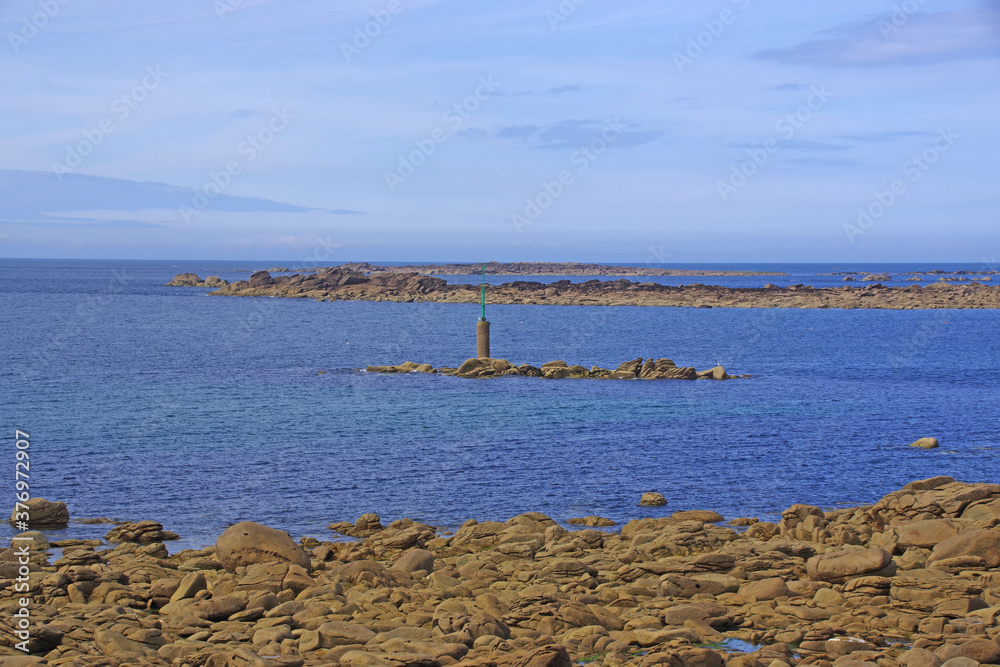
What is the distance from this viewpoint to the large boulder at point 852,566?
18609 mm

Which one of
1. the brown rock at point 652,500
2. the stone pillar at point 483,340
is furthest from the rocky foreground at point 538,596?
the stone pillar at point 483,340

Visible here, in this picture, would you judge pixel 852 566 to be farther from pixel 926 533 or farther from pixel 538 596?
pixel 538 596

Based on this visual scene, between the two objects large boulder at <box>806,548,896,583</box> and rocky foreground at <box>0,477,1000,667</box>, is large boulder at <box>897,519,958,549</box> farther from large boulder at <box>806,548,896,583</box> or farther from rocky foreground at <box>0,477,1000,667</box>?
large boulder at <box>806,548,896,583</box>

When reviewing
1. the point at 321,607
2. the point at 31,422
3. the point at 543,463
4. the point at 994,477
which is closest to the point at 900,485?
the point at 994,477

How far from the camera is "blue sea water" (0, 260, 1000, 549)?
2927cm

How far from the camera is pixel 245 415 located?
148 ft

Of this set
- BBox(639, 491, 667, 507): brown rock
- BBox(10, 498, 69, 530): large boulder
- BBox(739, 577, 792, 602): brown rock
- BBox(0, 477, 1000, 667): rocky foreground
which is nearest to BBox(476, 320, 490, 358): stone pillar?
BBox(639, 491, 667, 507): brown rock

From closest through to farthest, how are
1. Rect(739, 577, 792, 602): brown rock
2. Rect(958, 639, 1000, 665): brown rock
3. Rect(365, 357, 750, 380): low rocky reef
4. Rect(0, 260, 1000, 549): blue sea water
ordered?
Rect(958, 639, 1000, 665): brown rock < Rect(739, 577, 792, 602): brown rock < Rect(0, 260, 1000, 549): blue sea water < Rect(365, 357, 750, 380): low rocky reef

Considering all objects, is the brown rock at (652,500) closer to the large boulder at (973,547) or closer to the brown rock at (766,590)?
the large boulder at (973,547)

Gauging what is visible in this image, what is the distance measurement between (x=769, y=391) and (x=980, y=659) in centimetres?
4396

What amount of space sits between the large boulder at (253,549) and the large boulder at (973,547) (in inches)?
551

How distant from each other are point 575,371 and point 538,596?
4677cm

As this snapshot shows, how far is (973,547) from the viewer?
773 inches

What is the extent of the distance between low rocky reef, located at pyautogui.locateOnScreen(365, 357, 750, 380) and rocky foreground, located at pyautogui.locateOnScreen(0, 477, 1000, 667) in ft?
123
